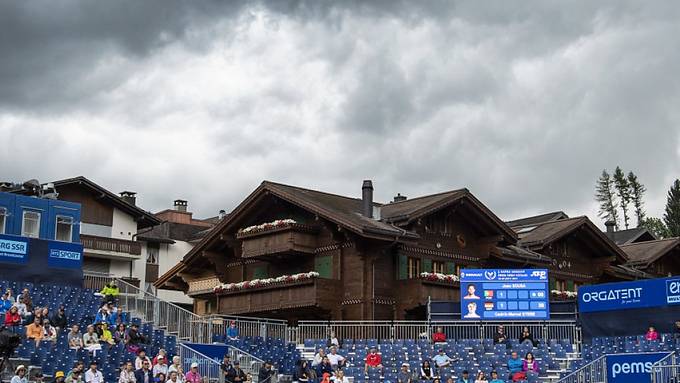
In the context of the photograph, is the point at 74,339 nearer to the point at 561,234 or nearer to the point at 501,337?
the point at 501,337

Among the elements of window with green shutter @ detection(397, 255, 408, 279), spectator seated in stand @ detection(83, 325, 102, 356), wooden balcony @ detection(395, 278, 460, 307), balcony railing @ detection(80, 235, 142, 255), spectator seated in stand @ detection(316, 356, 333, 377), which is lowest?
spectator seated in stand @ detection(316, 356, 333, 377)

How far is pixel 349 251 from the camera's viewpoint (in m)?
42.8

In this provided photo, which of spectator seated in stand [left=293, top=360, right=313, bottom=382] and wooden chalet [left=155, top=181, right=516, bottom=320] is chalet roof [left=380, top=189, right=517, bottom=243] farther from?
spectator seated in stand [left=293, top=360, right=313, bottom=382]

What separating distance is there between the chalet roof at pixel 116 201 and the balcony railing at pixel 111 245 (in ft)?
6.49

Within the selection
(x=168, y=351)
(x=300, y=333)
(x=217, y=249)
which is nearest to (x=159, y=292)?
(x=217, y=249)

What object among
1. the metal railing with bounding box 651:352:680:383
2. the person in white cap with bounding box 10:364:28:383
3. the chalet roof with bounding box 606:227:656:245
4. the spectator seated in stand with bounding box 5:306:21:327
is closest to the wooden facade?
the metal railing with bounding box 651:352:680:383

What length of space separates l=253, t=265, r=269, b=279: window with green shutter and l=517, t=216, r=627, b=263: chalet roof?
13.7 m

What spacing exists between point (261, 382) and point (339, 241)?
40.0 feet

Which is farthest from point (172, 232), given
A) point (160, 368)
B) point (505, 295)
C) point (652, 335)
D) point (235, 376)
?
point (652, 335)

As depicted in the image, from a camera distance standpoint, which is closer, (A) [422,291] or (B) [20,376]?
(B) [20,376]

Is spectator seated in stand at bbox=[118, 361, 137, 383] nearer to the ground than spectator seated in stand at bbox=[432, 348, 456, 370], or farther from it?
nearer to the ground

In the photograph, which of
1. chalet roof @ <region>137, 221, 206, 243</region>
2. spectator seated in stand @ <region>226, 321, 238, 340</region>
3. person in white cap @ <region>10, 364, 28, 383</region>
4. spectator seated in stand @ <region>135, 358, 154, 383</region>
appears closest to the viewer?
person in white cap @ <region>10, 364, 28, 383</region>

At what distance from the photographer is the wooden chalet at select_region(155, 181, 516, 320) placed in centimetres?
4219

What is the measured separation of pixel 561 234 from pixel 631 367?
2124 centimetres
